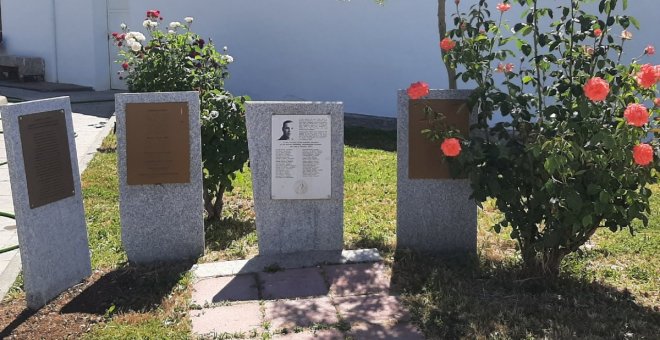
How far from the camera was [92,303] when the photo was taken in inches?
167

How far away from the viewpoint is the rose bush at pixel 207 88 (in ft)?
18.4

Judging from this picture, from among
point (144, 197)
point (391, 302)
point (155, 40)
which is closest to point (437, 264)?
point (391, 302)

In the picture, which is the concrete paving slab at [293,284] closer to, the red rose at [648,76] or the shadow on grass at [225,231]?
the shadow on grass at [225,231]

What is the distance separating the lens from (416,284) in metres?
4.46

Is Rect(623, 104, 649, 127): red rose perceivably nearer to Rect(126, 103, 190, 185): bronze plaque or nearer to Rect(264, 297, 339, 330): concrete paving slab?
Rect(264, 297, 339, 330): concrete paving slab

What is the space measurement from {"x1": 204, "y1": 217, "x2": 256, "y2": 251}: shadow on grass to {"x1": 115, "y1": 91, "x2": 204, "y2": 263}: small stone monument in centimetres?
43

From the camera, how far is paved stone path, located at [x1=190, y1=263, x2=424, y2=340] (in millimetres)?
Answer: 3840

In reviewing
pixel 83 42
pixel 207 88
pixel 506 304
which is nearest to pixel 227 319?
pixel 506 304

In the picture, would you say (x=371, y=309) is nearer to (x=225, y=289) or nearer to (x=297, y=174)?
(x=225, y=289)

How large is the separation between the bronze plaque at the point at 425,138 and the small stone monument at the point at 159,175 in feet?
4.81

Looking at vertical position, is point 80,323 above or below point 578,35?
below

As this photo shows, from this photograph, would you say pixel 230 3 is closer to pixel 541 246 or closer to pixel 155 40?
pixel 155 40

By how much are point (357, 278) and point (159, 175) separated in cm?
151

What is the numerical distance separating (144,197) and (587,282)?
299cm
